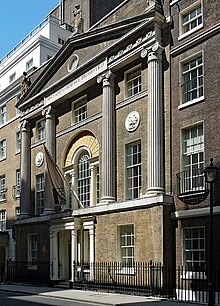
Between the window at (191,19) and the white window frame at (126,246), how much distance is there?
9337mm

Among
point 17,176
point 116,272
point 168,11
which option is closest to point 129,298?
point 116,272

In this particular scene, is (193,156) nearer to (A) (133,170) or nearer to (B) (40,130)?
(A) (133,170)

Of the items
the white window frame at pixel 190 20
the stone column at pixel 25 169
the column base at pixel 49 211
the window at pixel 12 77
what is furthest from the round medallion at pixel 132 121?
the window at pixel 12 77

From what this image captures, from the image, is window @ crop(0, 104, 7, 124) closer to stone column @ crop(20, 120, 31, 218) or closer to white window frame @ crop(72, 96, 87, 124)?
stone column @ crop(20, 120, 31, 218)

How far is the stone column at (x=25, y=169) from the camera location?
35031mm

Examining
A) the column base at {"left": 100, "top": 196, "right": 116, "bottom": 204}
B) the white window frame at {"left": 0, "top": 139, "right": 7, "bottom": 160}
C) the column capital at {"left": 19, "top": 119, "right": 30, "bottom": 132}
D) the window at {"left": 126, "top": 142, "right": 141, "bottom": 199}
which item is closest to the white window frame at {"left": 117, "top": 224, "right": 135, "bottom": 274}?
the column base at {"left": 100, "top": 196, "right": 116, "bottom": 204}

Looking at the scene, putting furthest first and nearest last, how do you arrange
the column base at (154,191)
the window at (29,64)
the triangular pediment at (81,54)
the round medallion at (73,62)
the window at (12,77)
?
1. the window at (12,77)
2. the window at (29,64)
3. the round medallion at (73,62)
4. the triangular pediment at (81,54)
5. the column base at (154,191)

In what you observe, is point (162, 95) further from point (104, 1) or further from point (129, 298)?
point (104, 1)

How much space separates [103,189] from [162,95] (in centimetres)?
585

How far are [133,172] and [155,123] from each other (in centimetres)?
312

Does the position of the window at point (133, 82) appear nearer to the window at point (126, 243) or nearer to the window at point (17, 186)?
the window at point (126, 243)

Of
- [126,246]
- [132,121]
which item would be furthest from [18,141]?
[126,246]

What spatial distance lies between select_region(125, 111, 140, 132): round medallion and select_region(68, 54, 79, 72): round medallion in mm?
6625

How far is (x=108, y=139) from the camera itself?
27.0 m
